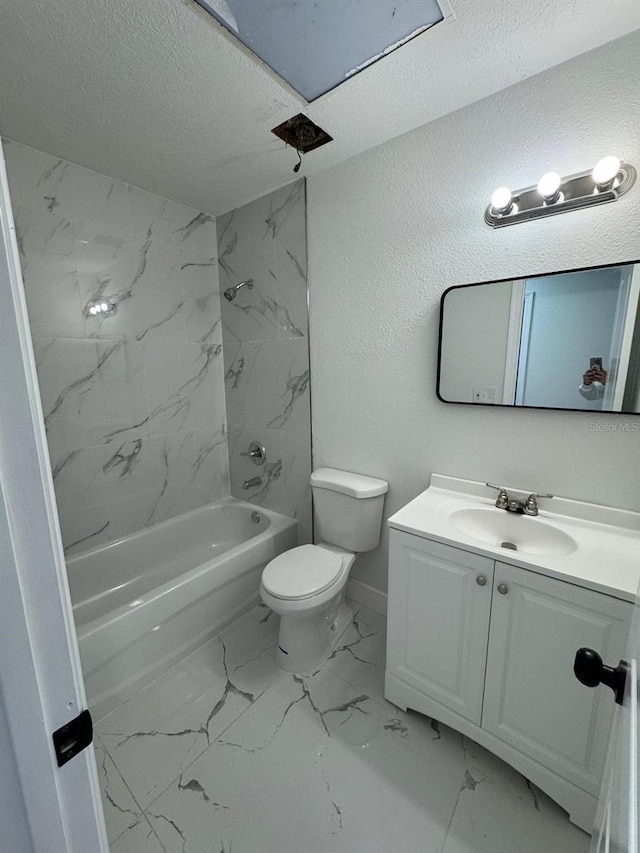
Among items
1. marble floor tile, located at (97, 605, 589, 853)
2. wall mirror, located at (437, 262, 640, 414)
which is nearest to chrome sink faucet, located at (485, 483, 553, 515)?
wall mirror, located at (437, 262, 640, 414)

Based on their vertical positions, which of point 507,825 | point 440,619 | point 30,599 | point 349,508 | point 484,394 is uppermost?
point 484,394

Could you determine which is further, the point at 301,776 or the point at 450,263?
the point at 450,263

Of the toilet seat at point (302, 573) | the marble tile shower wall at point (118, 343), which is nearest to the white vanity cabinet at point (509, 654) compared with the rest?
the toilet seat at point (302, 573)

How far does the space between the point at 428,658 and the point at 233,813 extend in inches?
31.1

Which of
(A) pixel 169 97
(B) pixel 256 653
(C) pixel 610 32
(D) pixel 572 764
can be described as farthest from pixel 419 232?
(B) pixel 256 653

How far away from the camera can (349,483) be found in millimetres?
1782

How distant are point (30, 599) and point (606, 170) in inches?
68.1

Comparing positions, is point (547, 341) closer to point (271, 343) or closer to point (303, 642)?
point (271, 343)

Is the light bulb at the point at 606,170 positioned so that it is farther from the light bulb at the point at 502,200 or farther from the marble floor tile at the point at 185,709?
the marble floor tile at the point at 185,709

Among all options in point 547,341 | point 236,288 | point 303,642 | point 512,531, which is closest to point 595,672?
point 512,531

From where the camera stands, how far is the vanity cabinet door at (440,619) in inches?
45.4

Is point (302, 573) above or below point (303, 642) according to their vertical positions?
above

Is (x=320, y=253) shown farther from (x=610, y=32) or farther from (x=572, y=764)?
(x=572, y=764)

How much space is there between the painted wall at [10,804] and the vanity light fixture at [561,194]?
1.76m
